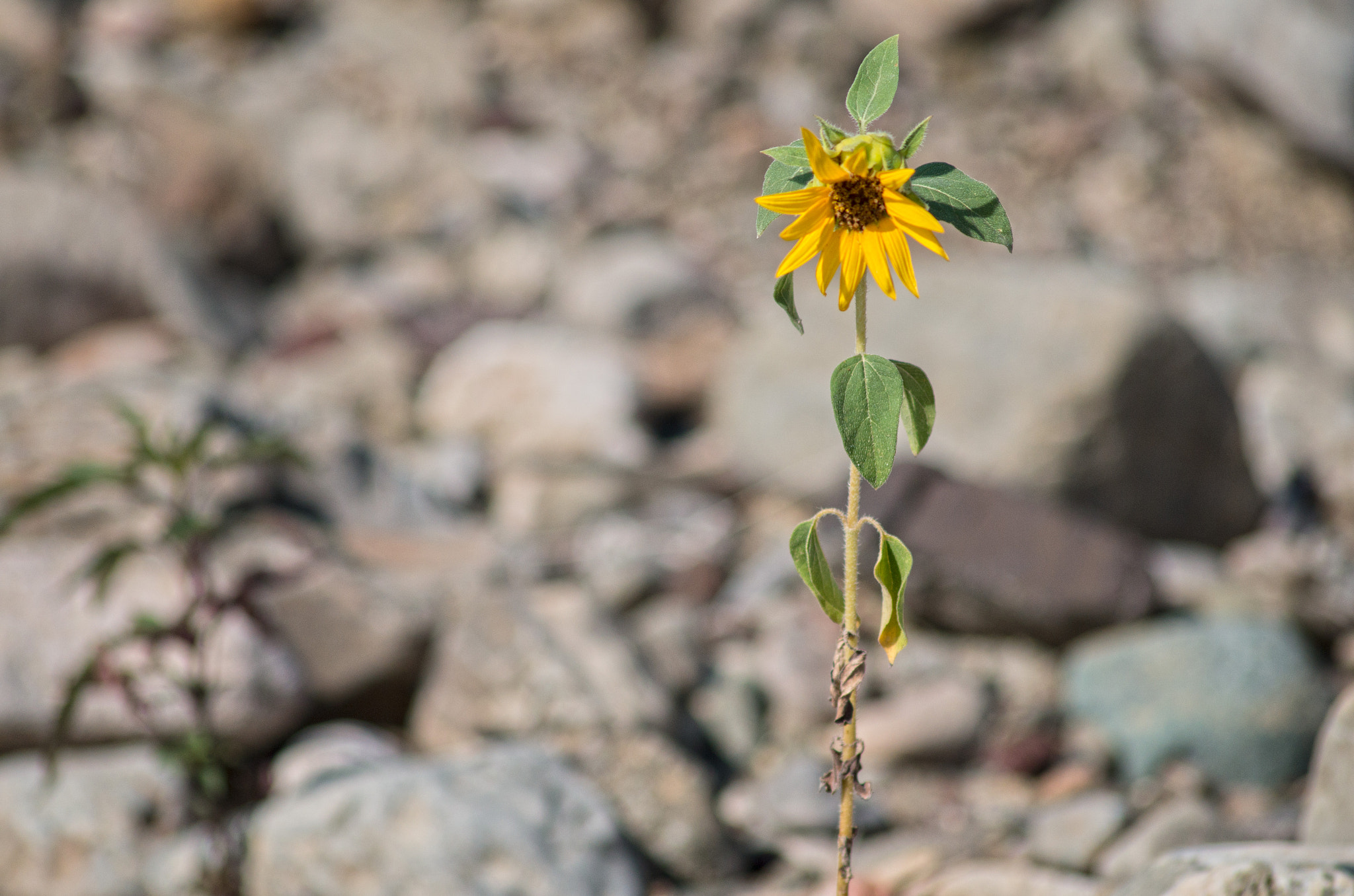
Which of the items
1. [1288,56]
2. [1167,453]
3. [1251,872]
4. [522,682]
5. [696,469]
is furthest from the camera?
[1288,56]

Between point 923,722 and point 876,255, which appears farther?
point 923,722

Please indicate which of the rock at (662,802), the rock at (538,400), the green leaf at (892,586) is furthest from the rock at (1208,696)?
the rock at (538,400)

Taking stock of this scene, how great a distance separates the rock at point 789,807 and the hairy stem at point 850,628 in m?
1.21

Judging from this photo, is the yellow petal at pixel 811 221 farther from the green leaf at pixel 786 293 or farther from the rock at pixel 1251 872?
the rock at pixel 1251 872

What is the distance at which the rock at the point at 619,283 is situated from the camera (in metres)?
6.32

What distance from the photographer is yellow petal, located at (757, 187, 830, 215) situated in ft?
4.01

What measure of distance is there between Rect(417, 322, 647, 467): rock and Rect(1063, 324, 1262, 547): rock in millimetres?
2029

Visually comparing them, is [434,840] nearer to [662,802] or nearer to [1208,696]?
[662,802]

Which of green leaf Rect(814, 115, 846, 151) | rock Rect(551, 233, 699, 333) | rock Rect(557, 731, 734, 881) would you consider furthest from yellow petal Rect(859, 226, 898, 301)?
rock Rect(551, 233, 699, 333)

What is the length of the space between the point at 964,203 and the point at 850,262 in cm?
15

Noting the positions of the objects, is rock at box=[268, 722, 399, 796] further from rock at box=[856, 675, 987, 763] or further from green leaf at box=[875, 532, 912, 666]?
green leaf at box=[875, 532, 912, 666]

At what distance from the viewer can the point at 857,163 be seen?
1222 millimetres

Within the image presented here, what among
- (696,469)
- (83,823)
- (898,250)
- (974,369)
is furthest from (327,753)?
(974,369)

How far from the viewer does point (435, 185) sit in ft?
25.5
